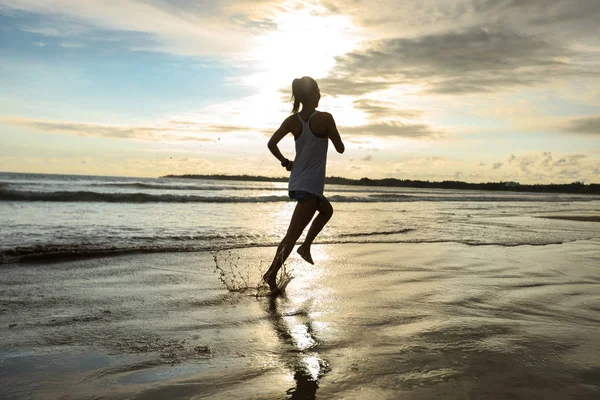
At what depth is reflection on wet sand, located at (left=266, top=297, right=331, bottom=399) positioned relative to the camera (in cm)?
245

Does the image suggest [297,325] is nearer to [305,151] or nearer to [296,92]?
[305,151]

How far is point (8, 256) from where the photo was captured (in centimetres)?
677

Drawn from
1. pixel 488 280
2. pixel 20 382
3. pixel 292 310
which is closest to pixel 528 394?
pixel 292 310

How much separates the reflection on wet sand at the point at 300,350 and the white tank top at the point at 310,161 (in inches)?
48.9

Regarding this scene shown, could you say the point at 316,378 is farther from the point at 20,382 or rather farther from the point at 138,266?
the point at 138,266

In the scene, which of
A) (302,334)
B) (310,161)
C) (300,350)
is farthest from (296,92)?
(300,350)

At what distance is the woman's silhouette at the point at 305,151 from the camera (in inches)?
188

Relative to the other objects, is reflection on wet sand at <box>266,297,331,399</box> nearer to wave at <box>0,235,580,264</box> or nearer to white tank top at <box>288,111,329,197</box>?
white tank top at <box>288,111,329,197</box>

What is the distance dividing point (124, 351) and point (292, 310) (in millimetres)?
1557

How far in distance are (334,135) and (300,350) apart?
7.86ft

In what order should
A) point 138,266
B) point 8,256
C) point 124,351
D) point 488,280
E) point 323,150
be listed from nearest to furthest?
point 124,351 < point 323,150 < point 488,280 < point 138,266 < point 8,256

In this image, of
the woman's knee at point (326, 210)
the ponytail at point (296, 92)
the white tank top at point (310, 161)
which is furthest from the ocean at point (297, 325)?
the ponytail at point (296, 92)

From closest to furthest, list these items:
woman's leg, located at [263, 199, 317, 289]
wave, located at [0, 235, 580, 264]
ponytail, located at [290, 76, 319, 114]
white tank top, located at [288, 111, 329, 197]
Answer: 1. ponytail, located at [290, 76, 319, 114]
2. white tank top, located at [288, 111, 329, 197]
3. woman's leg, located at [263, 199, 317, 289]
4. wave, located at [0, 235, 580, 264]

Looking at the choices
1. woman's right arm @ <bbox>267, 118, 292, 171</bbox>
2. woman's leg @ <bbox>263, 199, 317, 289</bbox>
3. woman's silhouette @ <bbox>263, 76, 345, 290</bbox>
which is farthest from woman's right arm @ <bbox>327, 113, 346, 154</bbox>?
woman's leg @ <bbox>263, 199, 317, 289</bbox>
